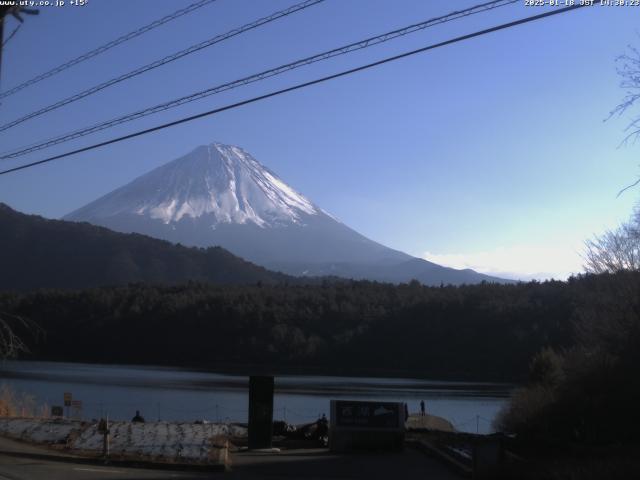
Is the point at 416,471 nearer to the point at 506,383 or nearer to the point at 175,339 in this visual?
the point at 506,383

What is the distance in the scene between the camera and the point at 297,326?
97812mm

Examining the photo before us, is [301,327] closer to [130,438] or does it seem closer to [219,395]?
[219,395]

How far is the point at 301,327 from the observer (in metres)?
97.8

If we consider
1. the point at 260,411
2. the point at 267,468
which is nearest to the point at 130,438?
the point at 260,411

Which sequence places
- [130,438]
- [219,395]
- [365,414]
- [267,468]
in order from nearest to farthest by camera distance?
[267,468]
[130,438]
[365,414]
[219,395]

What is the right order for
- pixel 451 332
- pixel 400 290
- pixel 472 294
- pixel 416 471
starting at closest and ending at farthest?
pixel 416 471 < pixel 451 332 < pixel 472 294 < pixel 400 290

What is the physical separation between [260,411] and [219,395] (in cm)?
3345

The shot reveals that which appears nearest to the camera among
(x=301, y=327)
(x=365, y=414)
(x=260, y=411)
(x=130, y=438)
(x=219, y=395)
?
(x=260, y=411)

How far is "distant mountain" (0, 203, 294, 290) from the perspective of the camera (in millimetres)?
147500

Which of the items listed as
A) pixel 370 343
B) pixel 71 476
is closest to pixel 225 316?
pixel 370 343

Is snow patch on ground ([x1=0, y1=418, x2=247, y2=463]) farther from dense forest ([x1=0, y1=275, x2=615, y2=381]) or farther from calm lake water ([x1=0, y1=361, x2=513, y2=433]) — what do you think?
dense forest ([x1=0, y1=275, x2=615, y2=381])

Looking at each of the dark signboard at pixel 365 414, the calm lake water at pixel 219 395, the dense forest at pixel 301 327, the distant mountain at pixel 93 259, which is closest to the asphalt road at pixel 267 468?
the dark signboard at pixel 365 414

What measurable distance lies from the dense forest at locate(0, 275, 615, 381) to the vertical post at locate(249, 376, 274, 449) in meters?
58.7

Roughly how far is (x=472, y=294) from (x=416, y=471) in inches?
3086
